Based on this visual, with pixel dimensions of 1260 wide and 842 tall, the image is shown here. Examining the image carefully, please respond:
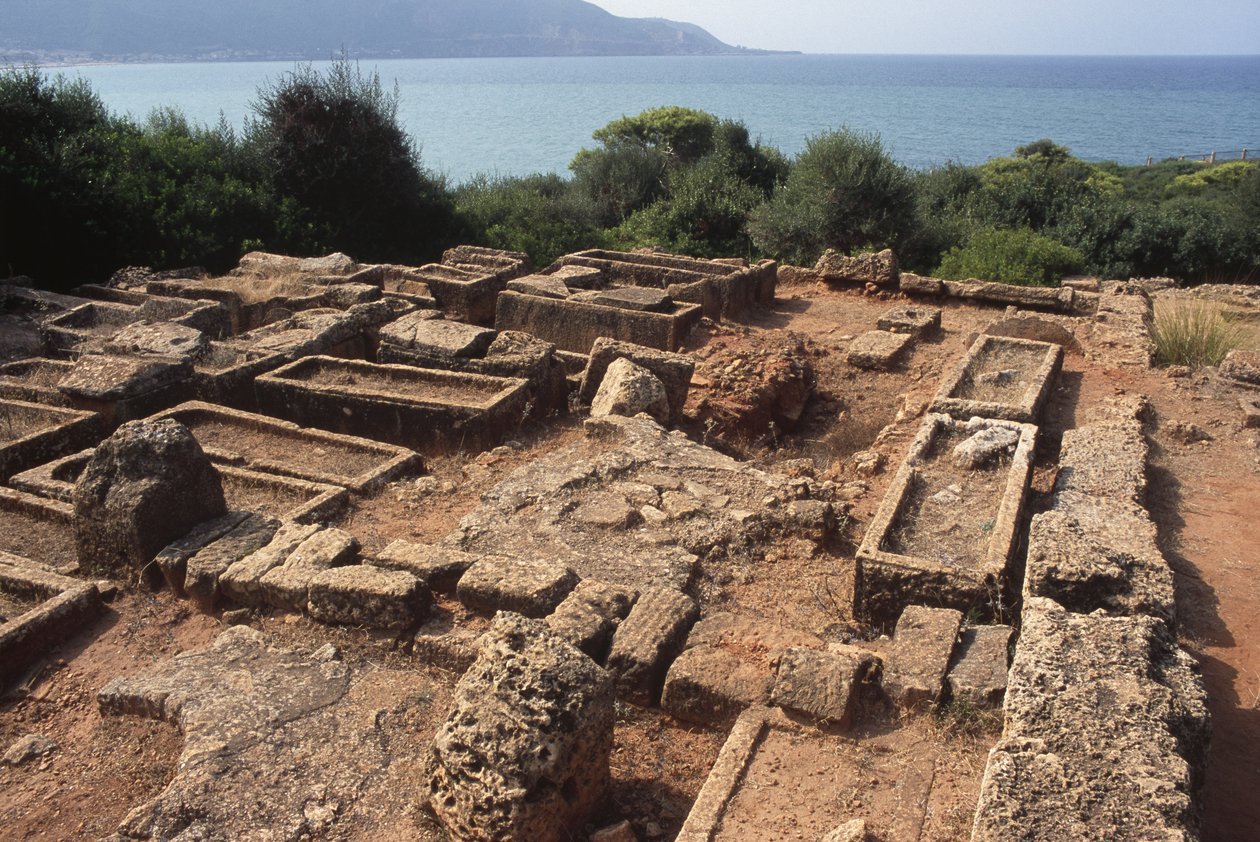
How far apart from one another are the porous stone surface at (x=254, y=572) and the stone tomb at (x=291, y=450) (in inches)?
40.9

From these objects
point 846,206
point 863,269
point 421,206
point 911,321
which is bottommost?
point 911,321

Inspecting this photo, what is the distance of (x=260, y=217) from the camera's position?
14.2 metres

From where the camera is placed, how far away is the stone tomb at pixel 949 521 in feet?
14.7

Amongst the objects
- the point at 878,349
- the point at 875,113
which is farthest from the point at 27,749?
the point at 875,113

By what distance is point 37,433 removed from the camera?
20.7 feet

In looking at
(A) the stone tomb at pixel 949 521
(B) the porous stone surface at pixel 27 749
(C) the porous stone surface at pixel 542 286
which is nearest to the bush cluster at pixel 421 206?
(C) the porous stone surface at pixel 542 286

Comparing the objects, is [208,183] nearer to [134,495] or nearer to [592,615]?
[134,495]

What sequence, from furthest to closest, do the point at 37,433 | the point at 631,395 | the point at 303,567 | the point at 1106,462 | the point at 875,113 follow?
the point at 875,113
the point at 631,395
the point at 37,433
the point at 1106,462
the point at 303,567

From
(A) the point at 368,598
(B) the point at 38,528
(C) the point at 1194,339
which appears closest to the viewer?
(A) the point at 368,598

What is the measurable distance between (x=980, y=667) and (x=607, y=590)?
1635 millimetres

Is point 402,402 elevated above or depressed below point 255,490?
above

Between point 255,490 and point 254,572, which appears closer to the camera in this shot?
point 254,572

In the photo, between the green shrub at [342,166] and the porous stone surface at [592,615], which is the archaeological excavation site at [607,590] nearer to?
the porous stone surface at [592,615]

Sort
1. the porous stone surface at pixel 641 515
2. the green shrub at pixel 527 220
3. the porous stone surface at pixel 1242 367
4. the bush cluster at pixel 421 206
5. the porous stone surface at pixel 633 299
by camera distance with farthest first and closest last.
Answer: the green shrub at pixel 527 220 < the bush cluster at pixel 421 206 < the porous stone surface at pixel 633 299 < the porous stone surface at pixel 1242 367 < the porous stone surface at pixel 641 515
